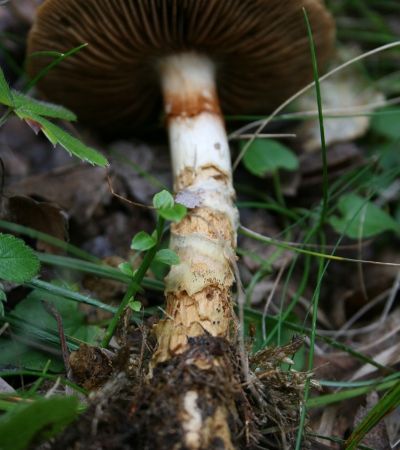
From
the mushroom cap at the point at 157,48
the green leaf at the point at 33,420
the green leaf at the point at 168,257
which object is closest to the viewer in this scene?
the green leaf at the point at 33,420

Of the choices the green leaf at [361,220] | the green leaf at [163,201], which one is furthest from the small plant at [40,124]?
the green leaf at [361,220]

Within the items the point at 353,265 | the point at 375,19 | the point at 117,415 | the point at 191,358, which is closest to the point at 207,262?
the point at 191,358

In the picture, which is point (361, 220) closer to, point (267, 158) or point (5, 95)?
point (267, 158)

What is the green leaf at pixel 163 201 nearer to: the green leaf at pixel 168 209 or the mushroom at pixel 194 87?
the green leaf at pixel 168 209

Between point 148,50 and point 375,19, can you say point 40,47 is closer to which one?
point 148,50

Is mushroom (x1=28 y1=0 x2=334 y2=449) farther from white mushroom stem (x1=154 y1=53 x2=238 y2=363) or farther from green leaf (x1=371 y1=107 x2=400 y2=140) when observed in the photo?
green leaf (x1=371 y1=107 x2=400 y2=140)
